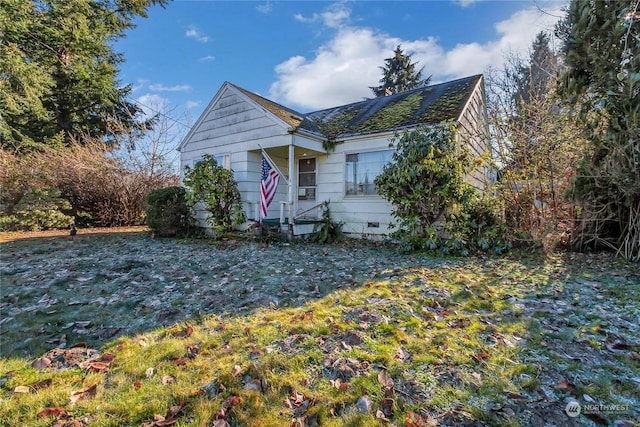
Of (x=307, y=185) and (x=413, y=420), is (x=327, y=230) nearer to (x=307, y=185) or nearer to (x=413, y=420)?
(x=307, y=185)

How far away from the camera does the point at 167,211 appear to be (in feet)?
30.2

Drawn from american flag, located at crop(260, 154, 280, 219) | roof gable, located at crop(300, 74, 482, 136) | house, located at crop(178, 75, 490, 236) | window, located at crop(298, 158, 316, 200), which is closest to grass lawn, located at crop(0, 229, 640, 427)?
american flag, located at crop(260, 154, 280, 219)

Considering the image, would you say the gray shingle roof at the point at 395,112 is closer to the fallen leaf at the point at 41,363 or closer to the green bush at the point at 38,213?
the fallen leaf at the point at 41,363

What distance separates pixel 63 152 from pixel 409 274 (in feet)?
52.2

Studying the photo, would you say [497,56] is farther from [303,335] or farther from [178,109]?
[303,335]

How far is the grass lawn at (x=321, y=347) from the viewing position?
1782 mm

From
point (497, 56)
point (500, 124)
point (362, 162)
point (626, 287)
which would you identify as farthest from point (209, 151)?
point (497, 56)

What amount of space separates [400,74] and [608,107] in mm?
→ 24869

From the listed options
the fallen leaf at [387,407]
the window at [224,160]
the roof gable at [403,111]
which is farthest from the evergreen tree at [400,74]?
the fallen leaf at [387,407]

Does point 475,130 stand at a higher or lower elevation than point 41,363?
higher

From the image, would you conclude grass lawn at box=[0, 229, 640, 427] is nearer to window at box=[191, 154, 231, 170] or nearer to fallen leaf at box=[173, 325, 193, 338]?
fallen leaf at box=[173, 325, 193, 338]

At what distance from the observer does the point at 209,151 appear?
33.3ft

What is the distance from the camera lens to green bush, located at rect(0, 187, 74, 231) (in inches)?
410

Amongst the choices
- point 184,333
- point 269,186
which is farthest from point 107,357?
point 269,186
